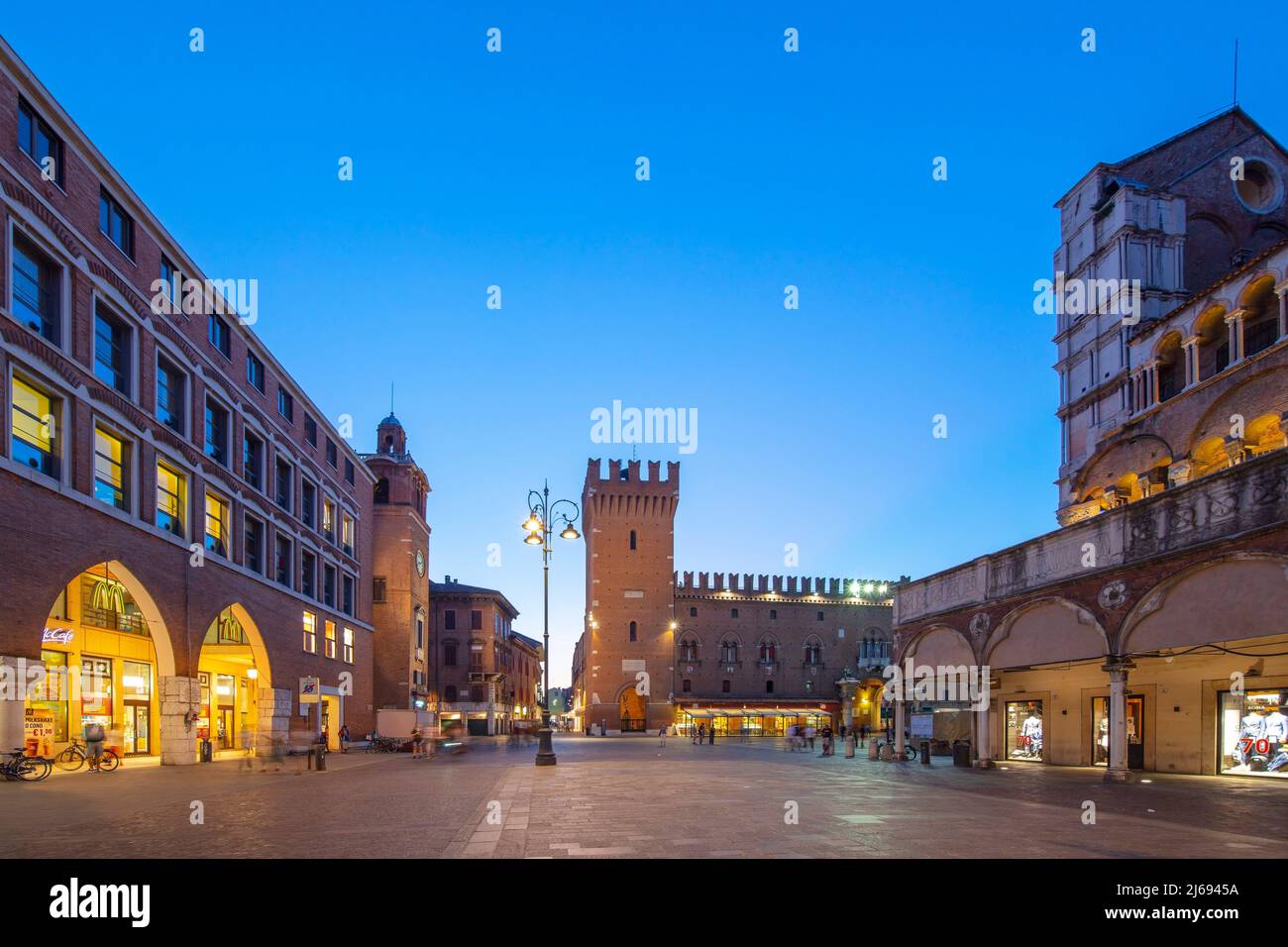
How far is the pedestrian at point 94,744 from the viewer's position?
2592cm

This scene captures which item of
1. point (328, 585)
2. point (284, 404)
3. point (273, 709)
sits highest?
point (284, 404)

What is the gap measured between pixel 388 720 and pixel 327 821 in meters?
37.9

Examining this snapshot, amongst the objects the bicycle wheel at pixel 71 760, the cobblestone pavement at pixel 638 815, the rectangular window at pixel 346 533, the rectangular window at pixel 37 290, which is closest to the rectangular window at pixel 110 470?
the rectangular window at pixel 37 290

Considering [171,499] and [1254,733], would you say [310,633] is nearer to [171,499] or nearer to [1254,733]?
[171,499]

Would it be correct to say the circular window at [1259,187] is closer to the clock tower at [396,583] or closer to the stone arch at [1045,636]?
the stone arch at [1045,636]

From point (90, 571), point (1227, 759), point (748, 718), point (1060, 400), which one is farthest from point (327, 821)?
point (748, 718)

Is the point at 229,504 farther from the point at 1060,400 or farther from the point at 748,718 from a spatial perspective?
the point at 748,718

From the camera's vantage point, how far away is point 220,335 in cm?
3691

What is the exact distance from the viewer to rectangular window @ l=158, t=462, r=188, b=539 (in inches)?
1201

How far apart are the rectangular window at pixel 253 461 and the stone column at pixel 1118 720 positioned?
32.5 meters

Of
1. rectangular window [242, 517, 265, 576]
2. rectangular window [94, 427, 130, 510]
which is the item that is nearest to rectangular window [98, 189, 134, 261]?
rectangular window [94, 427, 130, 510]

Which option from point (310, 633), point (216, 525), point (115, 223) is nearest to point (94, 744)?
point (216, 525)

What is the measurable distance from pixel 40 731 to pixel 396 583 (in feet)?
120

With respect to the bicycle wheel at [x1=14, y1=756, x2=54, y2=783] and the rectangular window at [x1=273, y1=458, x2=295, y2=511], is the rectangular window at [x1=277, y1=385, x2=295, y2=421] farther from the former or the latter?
the bicycle wheel at [x1=14, y1=756, x2=54, y2=783]
